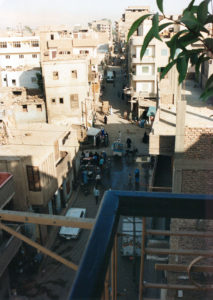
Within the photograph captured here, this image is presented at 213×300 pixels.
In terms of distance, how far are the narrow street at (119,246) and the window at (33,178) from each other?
297cm

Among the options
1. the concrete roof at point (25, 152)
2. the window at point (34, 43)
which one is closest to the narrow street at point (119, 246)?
the concrete roof at point (25, 152)

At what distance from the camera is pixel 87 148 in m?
28.5

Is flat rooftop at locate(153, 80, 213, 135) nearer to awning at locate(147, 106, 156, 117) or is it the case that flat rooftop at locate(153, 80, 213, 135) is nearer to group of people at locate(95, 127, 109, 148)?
group of people at locate(95, 127, 109, 148)

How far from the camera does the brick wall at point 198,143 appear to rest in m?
8.77

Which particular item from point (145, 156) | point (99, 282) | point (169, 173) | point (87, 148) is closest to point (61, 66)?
point (87, 148)

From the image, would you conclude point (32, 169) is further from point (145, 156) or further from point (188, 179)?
point (145, 156)

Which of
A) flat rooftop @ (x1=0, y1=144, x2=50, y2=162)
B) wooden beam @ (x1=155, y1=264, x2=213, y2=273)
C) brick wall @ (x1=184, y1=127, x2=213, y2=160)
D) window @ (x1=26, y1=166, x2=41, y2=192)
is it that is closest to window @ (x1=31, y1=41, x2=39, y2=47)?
flat rooftop @ (x1=0, y1=144, x2=50, y2=162)

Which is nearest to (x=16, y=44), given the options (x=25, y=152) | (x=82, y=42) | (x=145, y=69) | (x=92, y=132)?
(x=82, y=42)

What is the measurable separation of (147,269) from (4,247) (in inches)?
229

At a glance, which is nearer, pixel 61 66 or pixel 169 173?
pixel 169 173

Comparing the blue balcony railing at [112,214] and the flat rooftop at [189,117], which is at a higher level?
the blue balcony railing at [112,214]

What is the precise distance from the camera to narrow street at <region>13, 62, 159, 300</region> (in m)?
12.9

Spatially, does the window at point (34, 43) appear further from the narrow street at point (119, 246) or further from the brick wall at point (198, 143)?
the brick wall at point (198, 143)

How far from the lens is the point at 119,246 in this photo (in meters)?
15.3
